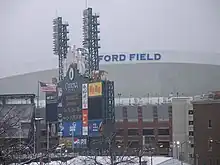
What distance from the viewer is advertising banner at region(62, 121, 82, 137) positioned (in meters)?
48.2

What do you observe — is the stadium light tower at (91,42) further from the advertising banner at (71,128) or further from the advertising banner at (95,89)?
the advertising banner at (71,128)

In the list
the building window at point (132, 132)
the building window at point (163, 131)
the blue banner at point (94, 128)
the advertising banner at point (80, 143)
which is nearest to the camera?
the blue banner at point (94, 128)

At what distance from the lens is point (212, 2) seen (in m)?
75.9

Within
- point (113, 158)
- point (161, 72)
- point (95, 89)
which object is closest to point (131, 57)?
point (161, 72)

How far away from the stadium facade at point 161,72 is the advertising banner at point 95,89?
869 inches

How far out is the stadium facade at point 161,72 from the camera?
69688 millimetres

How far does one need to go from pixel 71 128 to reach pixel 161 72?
77.8 feet

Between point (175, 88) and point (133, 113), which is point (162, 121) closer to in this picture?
point (133, 113)

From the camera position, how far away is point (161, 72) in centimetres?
6994

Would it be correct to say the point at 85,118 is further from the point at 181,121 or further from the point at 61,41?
the point at 61,41

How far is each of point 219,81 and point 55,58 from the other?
21.5m

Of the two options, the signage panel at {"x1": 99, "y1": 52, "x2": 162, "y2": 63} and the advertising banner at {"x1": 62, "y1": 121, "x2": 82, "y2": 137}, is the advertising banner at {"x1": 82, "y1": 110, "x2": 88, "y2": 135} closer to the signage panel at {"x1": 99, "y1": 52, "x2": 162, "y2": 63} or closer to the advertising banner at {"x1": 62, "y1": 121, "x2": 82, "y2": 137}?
the advertising banner at {"x1": 62, "y1": 121, "x2": 82, "y2": 137}

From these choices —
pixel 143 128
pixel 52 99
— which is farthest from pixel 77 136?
pixel 143 128

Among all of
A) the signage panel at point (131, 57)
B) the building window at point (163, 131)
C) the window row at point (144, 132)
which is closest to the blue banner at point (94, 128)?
the window row at point (144, 132)
